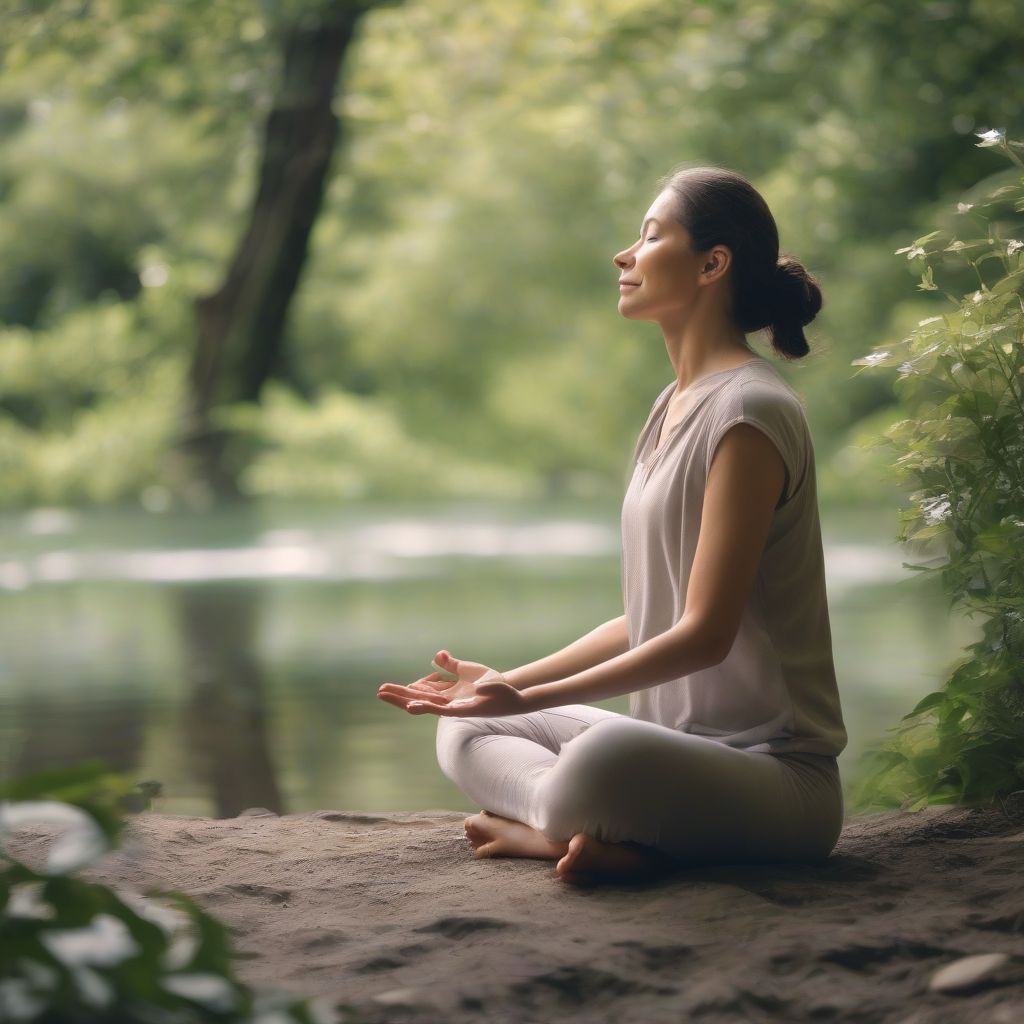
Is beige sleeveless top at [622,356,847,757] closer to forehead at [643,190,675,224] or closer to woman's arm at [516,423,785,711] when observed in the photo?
woman's arm at [516,423,785,711]

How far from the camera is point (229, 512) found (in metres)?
11.4

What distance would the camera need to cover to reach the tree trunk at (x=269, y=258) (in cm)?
1024

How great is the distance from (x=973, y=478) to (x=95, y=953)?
1396 mm

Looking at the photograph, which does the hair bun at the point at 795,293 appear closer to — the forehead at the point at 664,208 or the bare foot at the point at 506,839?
the forehead at the point at 664,208

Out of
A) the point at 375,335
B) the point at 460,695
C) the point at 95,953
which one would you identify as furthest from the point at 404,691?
the point at 375,335

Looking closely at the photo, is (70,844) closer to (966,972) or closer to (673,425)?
(966,972)

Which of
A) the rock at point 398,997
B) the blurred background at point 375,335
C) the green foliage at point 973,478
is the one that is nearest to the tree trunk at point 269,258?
the blurred background at point 375,335

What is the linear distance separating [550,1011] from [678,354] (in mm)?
939

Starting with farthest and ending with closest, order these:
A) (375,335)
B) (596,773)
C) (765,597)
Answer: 1. (375,335)
2. (765,597)
3. (596,773)

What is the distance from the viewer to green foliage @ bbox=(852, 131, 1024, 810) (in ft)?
6.68

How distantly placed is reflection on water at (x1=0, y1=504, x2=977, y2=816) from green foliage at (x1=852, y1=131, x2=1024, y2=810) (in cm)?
19

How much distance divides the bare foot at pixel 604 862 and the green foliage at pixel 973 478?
542mm

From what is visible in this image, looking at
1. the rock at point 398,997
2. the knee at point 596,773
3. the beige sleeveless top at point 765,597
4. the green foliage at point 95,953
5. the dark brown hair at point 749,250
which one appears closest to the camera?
the green foliage at point 95,953

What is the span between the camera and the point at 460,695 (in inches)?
77.2
